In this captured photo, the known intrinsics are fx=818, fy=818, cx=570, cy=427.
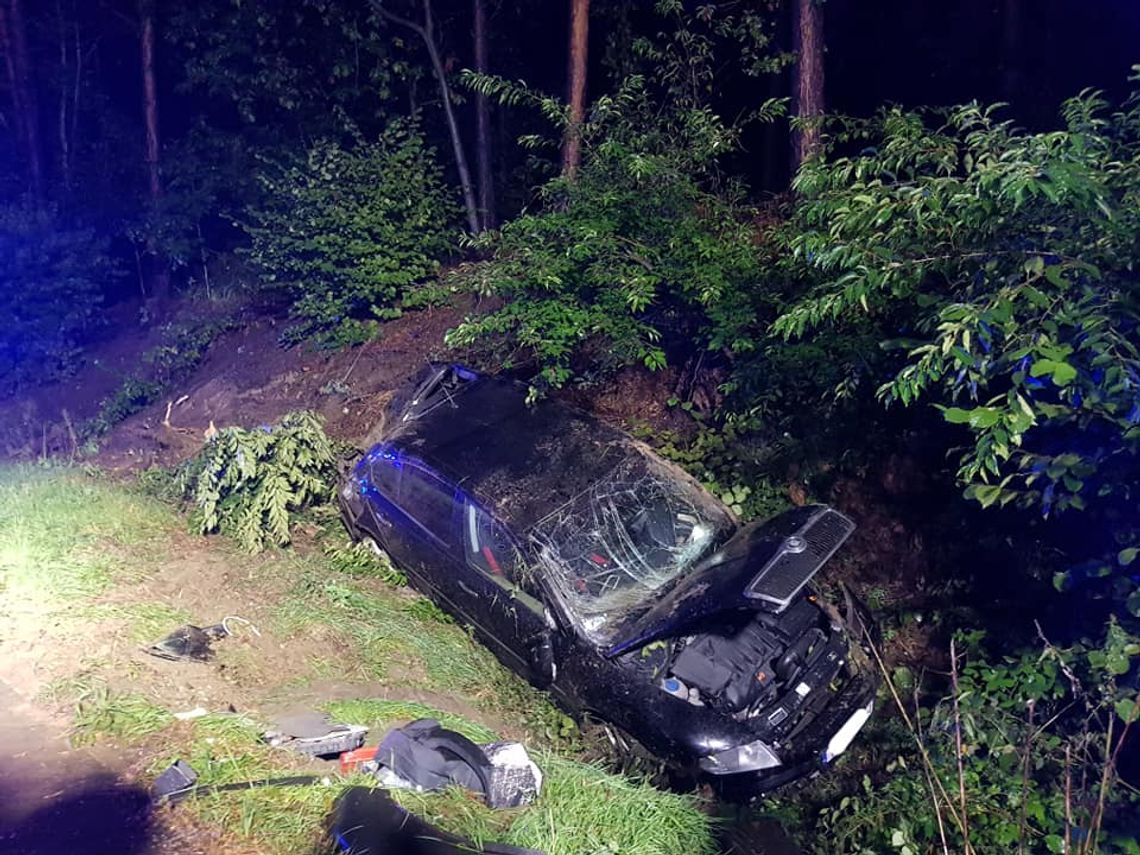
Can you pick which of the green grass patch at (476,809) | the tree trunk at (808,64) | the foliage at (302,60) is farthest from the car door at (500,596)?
the foliage at (302,60)

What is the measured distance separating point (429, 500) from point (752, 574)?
2.54 meters

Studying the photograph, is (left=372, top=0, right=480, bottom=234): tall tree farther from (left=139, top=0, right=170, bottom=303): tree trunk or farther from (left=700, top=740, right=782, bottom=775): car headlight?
(left=700, top=740, right=782, bottom=775): car headlight

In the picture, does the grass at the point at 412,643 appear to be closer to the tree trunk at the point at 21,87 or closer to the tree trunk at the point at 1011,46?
the tree trunk at the point at 1011,46

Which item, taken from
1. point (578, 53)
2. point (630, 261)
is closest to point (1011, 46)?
point (578, 53)

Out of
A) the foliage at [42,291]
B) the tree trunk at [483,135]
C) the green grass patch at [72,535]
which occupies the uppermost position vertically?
the tree trunk at [483,135]

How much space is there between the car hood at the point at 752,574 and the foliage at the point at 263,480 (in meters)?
3.53

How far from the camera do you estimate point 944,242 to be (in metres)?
4.91

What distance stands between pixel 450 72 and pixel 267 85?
2890 millimetres

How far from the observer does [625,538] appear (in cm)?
571

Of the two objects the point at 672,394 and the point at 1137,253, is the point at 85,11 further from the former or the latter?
the point at 1137,253

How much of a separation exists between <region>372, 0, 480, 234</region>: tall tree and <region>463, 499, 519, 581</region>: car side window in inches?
258

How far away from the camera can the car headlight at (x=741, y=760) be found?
467 cm

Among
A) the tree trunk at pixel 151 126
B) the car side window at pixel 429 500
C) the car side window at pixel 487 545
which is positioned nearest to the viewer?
the car side window at pixel 487 545

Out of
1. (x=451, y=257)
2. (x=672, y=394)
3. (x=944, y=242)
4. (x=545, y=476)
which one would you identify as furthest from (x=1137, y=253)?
(x=451, y=257)
